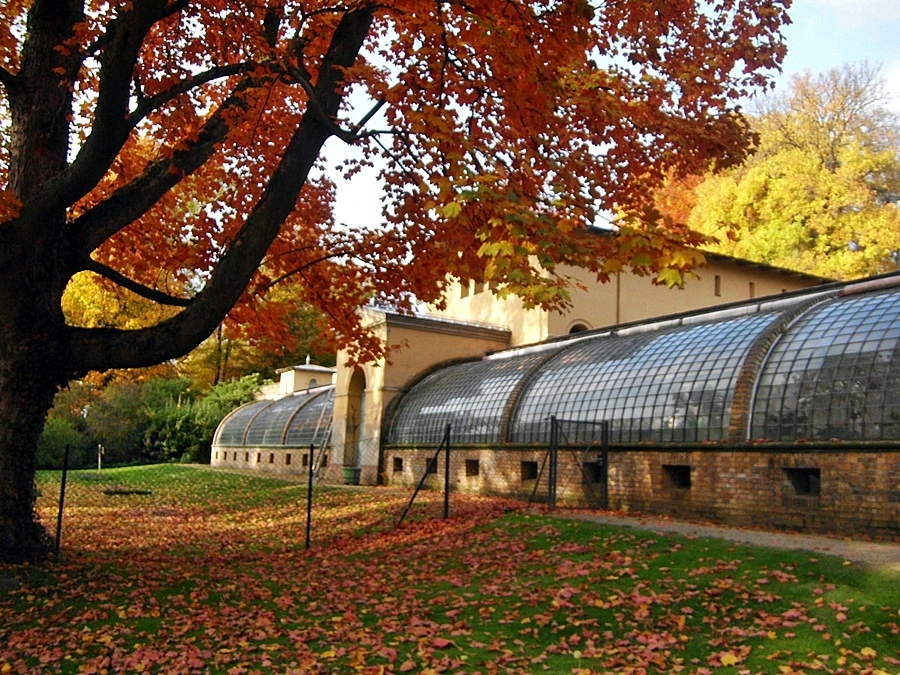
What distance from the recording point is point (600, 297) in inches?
1243

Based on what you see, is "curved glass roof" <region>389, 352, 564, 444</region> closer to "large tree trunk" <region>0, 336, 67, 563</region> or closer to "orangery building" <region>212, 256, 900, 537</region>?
"orangery building" <region>212, 256, 900, 537</region>

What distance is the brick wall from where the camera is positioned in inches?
503

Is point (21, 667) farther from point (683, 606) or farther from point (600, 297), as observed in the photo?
point (600, 297)

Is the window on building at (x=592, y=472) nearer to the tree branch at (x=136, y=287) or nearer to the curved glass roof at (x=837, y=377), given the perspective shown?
the curved glass roof at (x=837, y=377)

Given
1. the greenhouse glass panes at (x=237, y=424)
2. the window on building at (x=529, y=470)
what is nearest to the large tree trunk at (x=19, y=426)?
the window on building at (x=529, y=470)

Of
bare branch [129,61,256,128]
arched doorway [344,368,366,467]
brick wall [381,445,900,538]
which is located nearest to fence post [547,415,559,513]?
brick wall [381,445,900,538]

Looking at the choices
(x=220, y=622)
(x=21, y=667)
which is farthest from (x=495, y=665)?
(x=21, y=667)

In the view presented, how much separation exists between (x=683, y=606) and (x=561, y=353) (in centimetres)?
A: 1508

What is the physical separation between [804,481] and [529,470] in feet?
25.5

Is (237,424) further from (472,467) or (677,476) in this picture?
(677,476)

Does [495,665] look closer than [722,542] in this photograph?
Yes

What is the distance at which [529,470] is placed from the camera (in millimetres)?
20734

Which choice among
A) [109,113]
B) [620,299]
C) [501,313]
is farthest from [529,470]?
[109,113]

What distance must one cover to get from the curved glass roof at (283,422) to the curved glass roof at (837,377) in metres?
20.0
